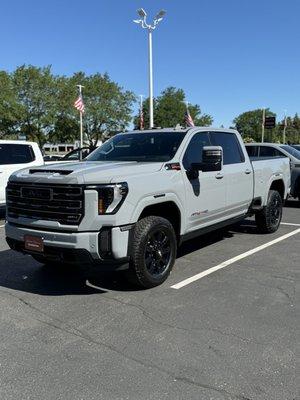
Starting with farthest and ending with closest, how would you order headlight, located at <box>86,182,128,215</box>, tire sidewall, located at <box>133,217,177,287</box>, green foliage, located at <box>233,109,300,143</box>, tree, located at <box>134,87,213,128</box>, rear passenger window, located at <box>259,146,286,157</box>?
1. green foliage, located at <box>233,109,300,143</box>
2. tree, located at <box>134,87,213,128</box>
3. rear passenger window, located at <box>259,146,286,157</box>
4. tire sidewall, located at <box>133,217,177,287</box>
5. headlight, located at <box>86,182,128,215</box>

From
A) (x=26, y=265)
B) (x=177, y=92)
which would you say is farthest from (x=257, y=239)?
(x=177, y=92)

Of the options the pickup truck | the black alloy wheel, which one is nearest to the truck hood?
the pickup truck

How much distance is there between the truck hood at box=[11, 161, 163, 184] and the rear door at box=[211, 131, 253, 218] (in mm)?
1768

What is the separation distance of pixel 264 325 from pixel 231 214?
309 cm

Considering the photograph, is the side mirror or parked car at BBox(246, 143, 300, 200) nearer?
the side mirror

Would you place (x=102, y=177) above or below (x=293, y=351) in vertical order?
above

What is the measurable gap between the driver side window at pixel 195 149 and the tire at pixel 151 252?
100 centimetres

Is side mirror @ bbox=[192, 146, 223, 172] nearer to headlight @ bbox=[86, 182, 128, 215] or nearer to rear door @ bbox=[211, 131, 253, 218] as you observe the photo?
rear door @ bbox=[211, 131, 253, 218]

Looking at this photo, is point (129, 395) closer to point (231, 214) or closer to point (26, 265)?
point (26, 265)

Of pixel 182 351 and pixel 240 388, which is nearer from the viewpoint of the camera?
pixel 240 388

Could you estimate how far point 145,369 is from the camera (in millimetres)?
3611

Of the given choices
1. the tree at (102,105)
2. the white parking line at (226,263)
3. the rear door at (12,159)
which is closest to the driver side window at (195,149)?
the white parking line at (226,263)

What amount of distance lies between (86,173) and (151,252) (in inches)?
48.3

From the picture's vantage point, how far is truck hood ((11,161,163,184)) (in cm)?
496
